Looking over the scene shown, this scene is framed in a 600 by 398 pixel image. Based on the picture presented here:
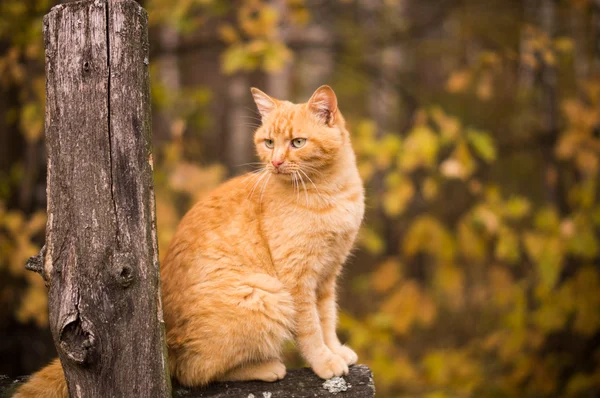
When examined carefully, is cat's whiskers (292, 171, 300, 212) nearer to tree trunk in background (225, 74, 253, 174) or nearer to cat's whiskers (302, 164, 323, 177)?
cat's whiskers (302, 164, 323, 177)

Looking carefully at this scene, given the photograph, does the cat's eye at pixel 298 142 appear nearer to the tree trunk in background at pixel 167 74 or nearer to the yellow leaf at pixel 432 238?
the yellow leaf at pixel 432 238

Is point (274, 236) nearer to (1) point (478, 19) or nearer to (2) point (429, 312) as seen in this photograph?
(2) point (429, 312)

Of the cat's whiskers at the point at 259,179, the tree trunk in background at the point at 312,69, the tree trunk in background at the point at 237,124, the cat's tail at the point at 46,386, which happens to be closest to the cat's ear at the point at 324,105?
the cat's whiskers at the point at 259,179

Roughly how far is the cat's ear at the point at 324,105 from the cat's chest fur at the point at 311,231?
1.35 feet

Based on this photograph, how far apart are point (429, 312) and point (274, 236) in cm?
366

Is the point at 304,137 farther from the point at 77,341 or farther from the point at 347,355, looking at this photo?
the point at 77,341

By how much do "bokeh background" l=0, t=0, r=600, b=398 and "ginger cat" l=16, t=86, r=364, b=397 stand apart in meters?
0.38

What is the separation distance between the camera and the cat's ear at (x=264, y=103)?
10.1 feet

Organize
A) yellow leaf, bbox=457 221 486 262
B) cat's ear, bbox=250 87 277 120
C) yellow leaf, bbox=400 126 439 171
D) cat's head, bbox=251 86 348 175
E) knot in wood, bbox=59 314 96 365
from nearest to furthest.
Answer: knot in wood, bbox=59 314 96 365, cat's head, bbox=251 86 348 175, cat's ear, bbox=250 87 277 120, yellow leaf, bbox=400 126 439 171, yellow leaf, bbox=457 221 486 262

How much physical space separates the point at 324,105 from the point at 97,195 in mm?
1358

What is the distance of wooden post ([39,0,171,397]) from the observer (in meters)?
1.96

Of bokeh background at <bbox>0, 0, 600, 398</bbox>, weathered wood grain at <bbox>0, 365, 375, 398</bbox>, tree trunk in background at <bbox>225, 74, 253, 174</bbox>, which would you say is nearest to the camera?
weathered wood grain at <bbox>0, 365, 375, 398</bbox>

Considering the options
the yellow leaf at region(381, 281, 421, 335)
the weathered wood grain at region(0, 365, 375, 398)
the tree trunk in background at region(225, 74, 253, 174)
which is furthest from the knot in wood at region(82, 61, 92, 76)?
the tree trunk in background at region(225, 74, 253, 174)

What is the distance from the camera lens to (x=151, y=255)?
6.83 ft
